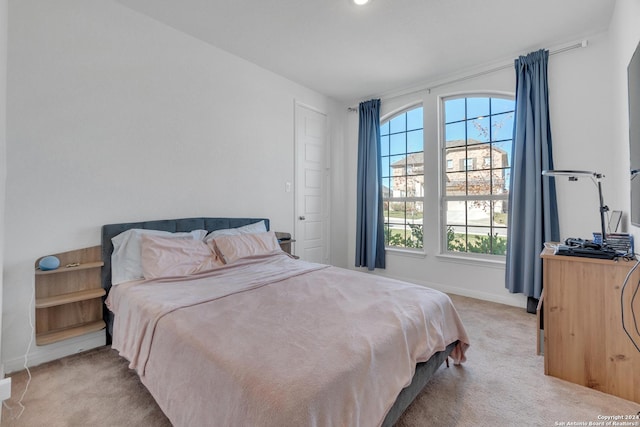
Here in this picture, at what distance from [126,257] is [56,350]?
817 mm

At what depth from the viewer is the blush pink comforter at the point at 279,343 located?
3.15ft

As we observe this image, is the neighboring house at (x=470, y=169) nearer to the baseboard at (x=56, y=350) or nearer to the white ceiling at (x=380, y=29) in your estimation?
the white ceiling at (x=380, y=29)

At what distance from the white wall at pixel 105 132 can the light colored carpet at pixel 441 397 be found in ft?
1.36

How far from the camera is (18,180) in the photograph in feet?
6.46

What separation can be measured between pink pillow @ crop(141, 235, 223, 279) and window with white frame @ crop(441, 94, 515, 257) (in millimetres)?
2980

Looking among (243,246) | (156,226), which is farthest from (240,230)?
(156,226)

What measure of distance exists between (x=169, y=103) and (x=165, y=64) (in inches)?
14.2

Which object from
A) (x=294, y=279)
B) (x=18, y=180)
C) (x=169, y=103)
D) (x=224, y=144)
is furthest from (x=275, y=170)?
(x=18, y=180)

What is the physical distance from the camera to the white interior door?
396 cm

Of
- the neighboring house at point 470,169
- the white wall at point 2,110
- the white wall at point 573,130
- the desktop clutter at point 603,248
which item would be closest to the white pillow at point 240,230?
the white wall at point 2,110

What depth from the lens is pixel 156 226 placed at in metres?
2.54

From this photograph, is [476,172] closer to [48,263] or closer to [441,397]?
[441,397]

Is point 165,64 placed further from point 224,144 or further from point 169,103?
point 224,144

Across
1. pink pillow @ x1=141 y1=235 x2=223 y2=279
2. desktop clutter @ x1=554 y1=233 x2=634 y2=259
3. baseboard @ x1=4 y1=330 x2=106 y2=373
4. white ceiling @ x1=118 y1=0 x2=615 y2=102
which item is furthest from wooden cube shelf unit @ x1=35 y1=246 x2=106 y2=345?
desktop clutter @ x1=554 y1=233 x2=634 y2=259
